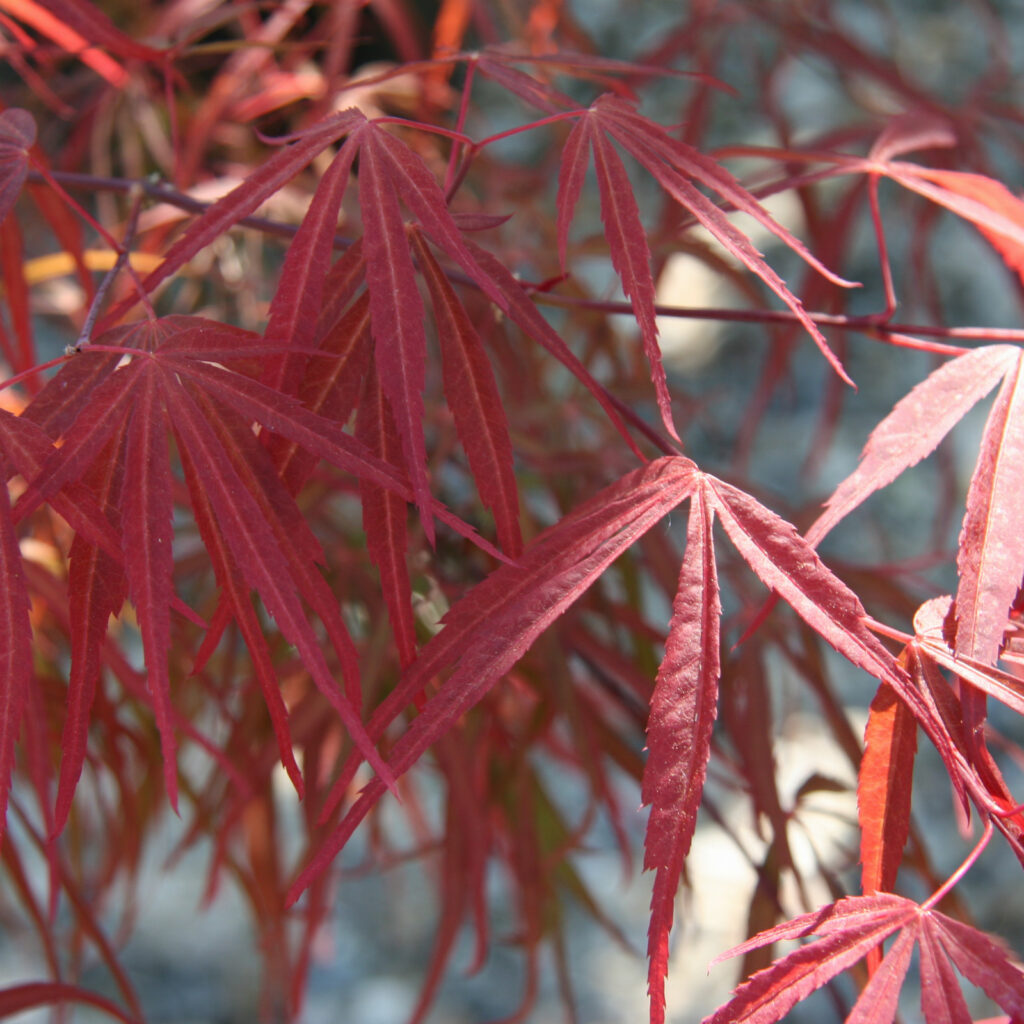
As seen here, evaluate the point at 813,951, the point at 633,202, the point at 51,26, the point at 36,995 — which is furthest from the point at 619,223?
the point at 36,995

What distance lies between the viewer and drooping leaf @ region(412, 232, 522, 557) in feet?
Result: 0.93

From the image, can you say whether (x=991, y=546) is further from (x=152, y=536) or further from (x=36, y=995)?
(x=36, y=995)

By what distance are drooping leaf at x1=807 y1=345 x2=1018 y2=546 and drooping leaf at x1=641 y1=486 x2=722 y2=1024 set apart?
39 millimetres

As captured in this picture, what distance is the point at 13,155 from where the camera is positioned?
318 millimetres

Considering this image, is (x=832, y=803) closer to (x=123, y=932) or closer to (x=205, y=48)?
(x=123, y=932)

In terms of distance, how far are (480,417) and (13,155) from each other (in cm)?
19

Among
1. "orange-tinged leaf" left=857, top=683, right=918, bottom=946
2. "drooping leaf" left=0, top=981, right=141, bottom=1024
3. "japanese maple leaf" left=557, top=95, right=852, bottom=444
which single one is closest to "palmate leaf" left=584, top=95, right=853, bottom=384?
"japanese maple leaf" left=557, top=95, right=852, bottom=444

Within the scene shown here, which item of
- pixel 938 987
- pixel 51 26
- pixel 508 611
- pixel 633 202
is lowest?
pixel 938 987

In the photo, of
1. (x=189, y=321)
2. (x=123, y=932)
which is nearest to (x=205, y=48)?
(x=189, y=321)

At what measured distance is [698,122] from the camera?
2.43 feet

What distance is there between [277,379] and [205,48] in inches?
9.5

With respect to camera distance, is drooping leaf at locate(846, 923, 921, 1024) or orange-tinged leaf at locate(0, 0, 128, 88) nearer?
drooping leaf at locate(846, 923, 921, 1024)

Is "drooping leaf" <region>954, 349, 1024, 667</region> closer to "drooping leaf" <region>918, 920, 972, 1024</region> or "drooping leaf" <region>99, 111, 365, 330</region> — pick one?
"drooping leaf" <region>918, 920, 972, 1024</region>

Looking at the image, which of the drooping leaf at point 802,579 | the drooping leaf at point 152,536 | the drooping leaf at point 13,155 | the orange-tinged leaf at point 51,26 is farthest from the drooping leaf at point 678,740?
the orange-tinged leaf at point 51,26
